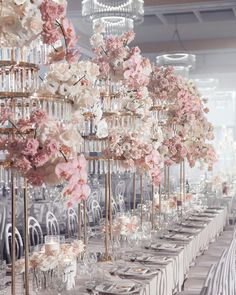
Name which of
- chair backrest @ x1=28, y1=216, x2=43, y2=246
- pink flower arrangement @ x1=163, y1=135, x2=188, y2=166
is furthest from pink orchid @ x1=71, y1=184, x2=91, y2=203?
chair backrest @ x1=28, y1=216, x2=43, y2=246

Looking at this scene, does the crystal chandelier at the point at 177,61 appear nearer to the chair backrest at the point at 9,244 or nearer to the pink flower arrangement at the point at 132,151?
the chair backrest at the point at 9,244

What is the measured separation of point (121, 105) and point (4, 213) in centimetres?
231

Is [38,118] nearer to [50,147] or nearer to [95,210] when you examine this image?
[50,147]

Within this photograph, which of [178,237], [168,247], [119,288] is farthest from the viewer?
[178,237]

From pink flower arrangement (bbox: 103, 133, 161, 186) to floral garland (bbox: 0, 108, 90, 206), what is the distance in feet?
3.70

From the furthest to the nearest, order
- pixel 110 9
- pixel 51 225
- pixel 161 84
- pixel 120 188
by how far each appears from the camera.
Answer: pixel 120 188
pixel 51 225
pixel 161 84
pixel 110 9

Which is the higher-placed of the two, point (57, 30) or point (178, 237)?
point (57, 30)

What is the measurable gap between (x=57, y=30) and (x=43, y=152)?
46 cm

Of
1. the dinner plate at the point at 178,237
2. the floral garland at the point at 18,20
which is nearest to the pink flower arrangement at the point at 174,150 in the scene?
the dinner plate at the point at 178,237

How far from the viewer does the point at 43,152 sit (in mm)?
2094

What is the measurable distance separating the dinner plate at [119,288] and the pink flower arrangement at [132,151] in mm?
772

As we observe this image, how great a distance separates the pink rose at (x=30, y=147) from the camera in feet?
6.79

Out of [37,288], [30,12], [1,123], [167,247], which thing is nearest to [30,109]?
[1,123]

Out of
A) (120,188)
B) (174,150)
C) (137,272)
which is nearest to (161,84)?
(174,150)
